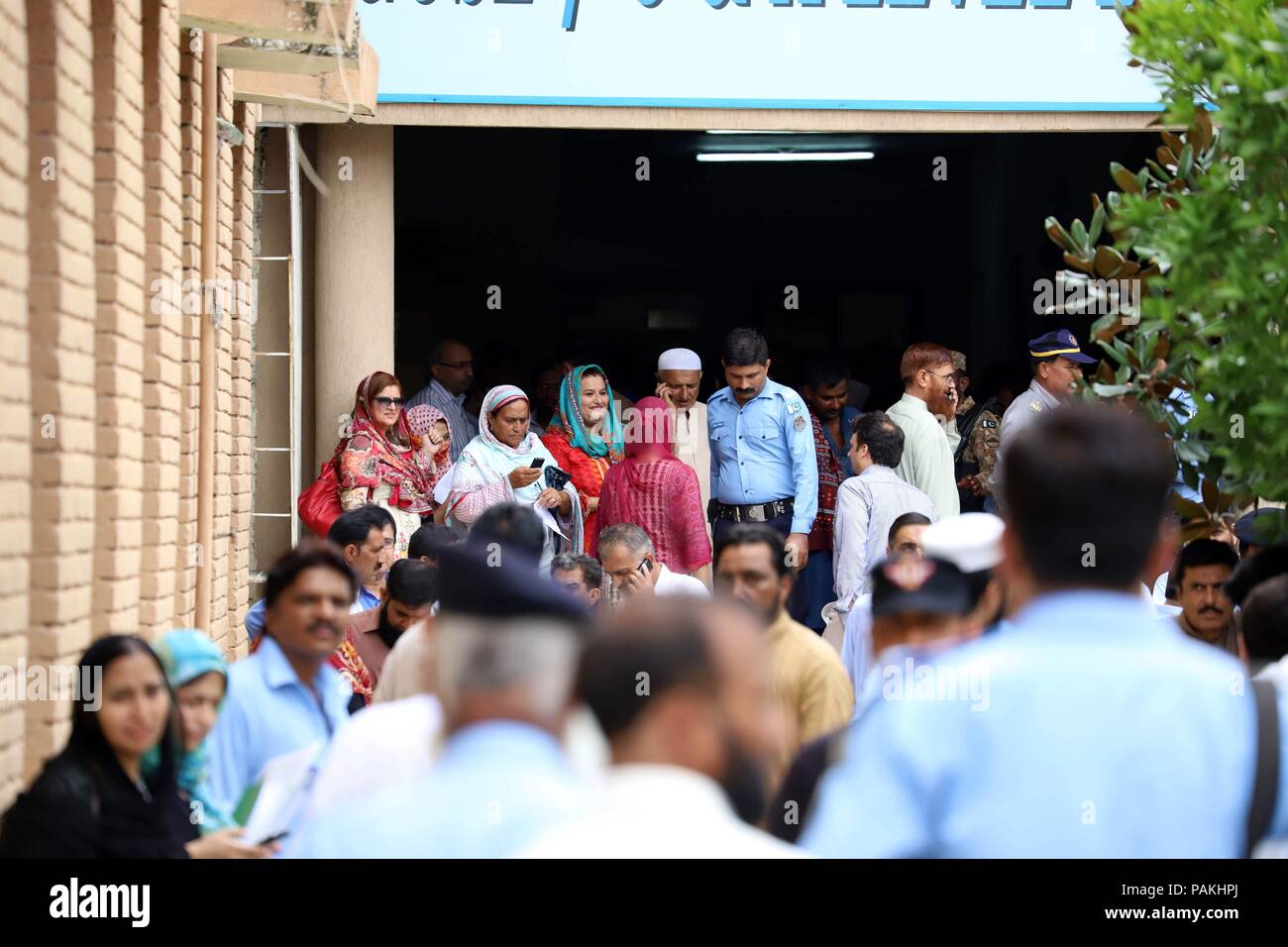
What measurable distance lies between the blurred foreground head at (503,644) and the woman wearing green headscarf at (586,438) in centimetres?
594

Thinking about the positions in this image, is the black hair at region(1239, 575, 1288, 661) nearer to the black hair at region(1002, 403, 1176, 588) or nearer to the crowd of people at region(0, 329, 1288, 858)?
the crowd of people at region(0, 329, 1288, 858)

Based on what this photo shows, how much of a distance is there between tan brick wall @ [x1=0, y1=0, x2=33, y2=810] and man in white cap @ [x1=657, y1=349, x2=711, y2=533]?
14.0 ft

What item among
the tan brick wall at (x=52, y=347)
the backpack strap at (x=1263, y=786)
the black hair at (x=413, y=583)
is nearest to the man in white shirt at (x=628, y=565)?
the black hair at (x=413, y=583)

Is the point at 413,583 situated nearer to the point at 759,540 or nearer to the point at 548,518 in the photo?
the point at 759,540

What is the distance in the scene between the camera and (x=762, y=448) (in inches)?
339

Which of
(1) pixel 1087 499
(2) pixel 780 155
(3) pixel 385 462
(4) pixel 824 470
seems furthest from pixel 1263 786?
(2) pixel 780 155

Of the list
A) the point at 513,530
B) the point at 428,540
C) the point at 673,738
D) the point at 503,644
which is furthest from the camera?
the point at 428,540

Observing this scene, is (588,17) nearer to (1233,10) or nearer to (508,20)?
(508,20)

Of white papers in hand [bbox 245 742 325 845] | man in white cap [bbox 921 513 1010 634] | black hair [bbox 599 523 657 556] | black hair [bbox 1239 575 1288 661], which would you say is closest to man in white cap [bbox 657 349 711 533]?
black hair [bbox 599 523 657 556]

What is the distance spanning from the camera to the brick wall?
491 cm

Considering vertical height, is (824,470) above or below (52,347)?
below

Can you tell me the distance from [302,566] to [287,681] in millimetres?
285

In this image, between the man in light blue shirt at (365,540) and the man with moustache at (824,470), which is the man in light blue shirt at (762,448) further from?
the man in light blue shirt at (365,540)
